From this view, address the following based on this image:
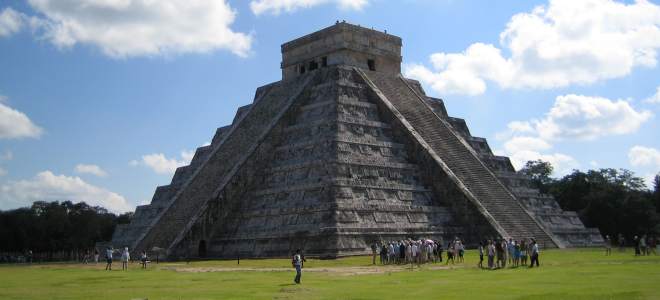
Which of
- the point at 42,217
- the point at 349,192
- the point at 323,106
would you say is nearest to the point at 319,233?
the point at 349,192

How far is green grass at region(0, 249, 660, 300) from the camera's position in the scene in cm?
1376

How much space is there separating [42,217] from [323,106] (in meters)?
38.2

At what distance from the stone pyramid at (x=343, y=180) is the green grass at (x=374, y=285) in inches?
253

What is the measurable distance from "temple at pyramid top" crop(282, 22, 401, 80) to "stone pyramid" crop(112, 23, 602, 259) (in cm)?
8

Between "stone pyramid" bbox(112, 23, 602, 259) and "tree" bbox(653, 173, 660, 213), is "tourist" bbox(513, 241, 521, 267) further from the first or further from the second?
"tree" bbox(653, 173, 660, 213)

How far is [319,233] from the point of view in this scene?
27078 millimetres

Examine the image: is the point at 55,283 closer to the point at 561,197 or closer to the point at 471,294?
the point at 471,294

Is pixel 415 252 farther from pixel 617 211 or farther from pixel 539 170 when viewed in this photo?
pixel 539 170

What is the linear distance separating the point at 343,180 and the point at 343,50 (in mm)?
11231

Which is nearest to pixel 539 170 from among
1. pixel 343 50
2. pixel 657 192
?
pixel 657 192

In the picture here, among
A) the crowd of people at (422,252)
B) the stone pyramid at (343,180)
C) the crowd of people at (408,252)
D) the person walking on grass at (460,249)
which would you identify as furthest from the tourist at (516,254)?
the stone pyramid at (343,180)

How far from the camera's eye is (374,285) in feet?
52.5

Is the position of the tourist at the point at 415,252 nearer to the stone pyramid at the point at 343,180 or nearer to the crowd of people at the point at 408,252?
the crowd of people at the point at 408,252

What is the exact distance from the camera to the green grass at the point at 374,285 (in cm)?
Result: 1376
